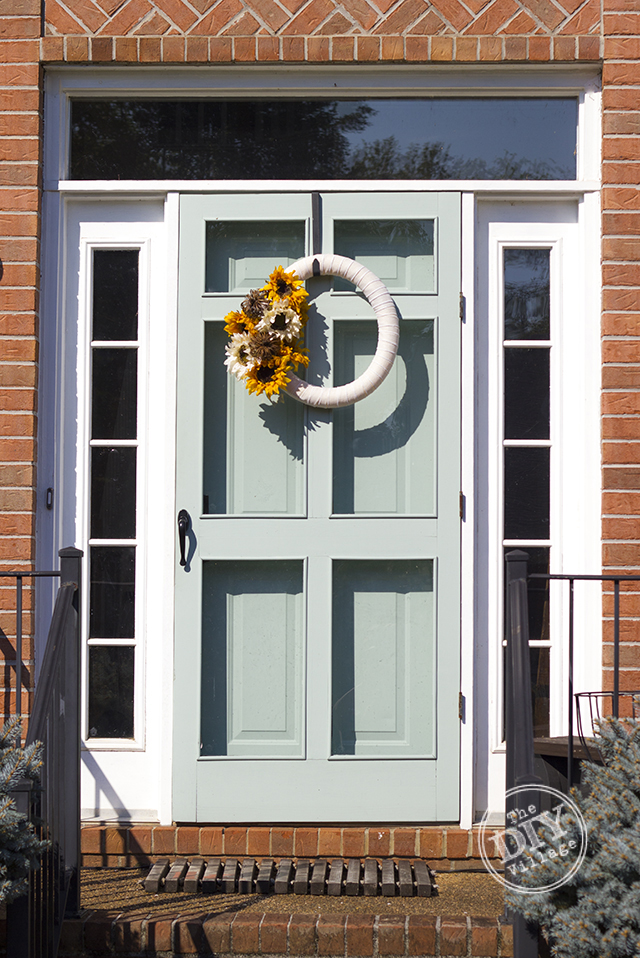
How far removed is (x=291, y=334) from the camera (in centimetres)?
321

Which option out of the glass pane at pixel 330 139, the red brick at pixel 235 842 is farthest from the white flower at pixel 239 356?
the red brick at pixel 235 842

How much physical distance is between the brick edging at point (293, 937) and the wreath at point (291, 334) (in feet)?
5.98

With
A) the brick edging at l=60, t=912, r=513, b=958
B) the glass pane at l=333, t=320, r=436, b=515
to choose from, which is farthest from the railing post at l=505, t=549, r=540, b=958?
the glass pane at l=333, t=320, r=436, b=515

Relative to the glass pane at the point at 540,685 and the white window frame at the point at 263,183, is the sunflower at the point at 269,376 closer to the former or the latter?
A: the white window frame at the point at 263,183

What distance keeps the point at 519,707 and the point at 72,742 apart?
1.42m

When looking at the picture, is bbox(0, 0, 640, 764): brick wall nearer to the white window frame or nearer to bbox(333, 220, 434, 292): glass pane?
the white window frame

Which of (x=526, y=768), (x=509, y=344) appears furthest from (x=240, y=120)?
(x=526, y=768)

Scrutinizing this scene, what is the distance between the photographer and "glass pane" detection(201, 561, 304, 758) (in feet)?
10.9

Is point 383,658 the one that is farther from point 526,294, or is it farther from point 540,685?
point 526,294

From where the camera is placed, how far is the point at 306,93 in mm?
3457

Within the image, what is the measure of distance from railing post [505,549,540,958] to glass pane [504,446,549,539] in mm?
773

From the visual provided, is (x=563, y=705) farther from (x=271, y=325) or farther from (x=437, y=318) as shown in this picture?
(x=271, y=325)
